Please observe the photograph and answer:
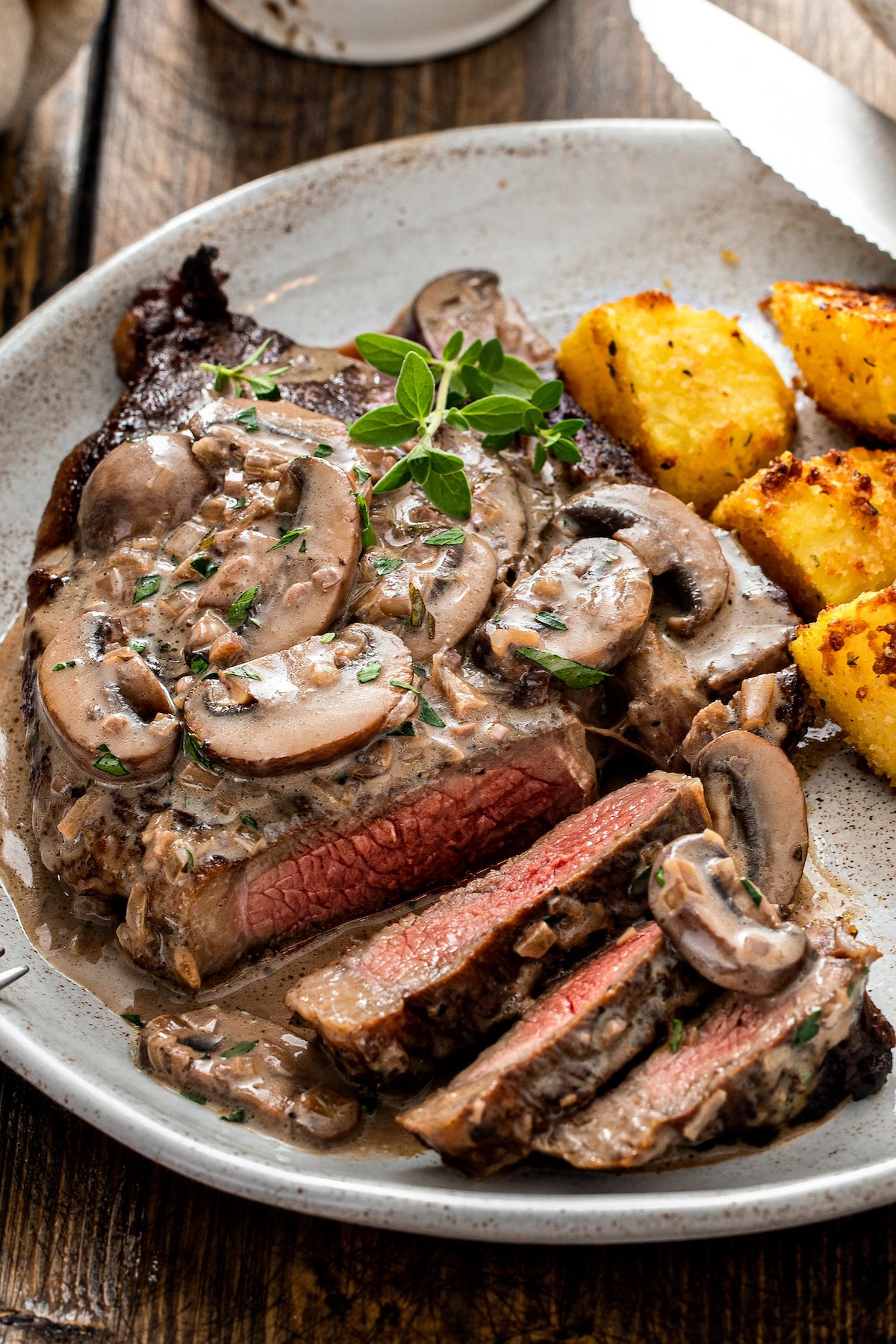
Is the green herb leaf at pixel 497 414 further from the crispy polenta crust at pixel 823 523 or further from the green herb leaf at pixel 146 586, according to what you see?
the green herb leaf at pixel 146 586

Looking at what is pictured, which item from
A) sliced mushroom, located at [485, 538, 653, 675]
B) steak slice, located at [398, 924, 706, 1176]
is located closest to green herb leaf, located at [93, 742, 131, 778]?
sliced mushroom, located at [485, 538, 653, 675]

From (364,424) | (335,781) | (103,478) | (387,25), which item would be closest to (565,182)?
(387,25)

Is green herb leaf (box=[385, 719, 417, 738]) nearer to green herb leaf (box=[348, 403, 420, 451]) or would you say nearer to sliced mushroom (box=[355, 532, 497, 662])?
sliced mushroom (box=[355, 532, 497, 662])

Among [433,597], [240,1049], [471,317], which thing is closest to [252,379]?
[471,317]

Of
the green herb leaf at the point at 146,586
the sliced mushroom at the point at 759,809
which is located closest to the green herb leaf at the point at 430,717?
the sliced mushroom at the point at 759,809

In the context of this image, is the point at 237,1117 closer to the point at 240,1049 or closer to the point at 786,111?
the point at 240,1049
